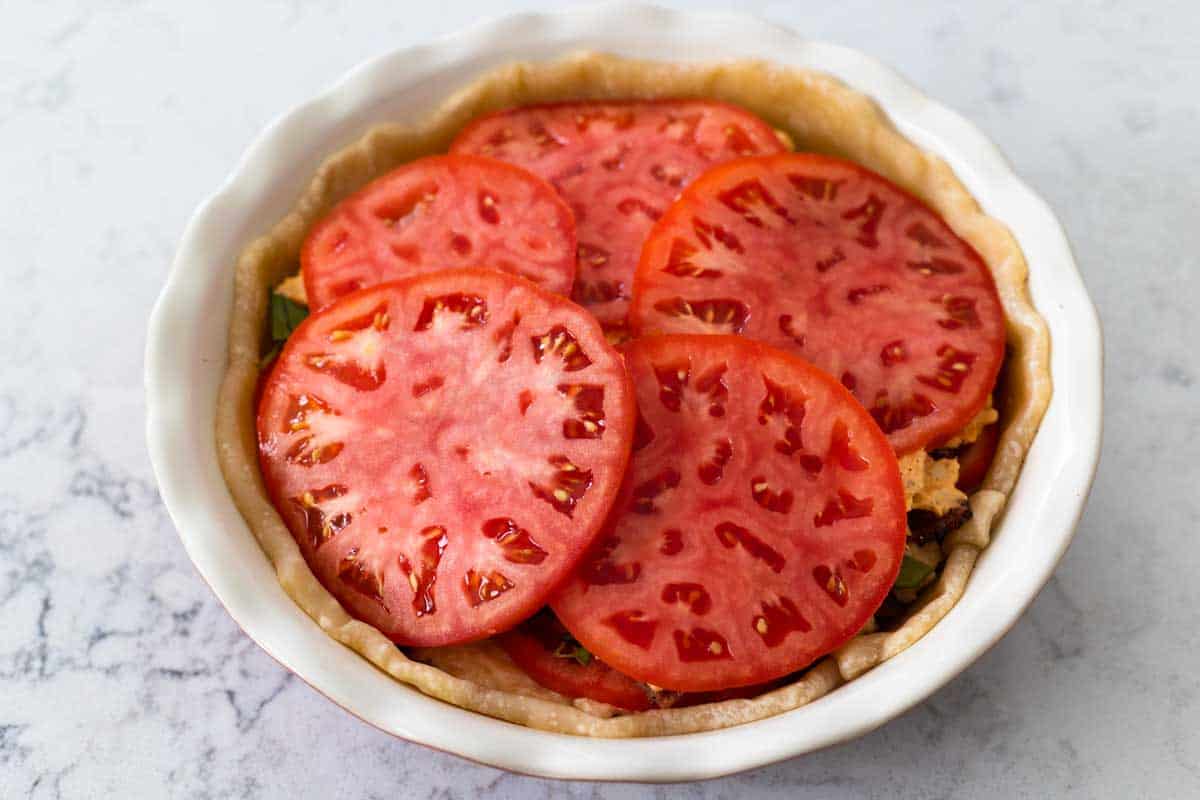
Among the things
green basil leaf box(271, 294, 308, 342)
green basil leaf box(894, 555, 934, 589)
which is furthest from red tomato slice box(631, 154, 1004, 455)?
green basil leaf box(271, 294, 308, 342)

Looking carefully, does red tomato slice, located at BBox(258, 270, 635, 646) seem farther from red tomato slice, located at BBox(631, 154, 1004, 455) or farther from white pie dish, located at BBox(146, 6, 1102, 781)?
Answer: red tomato slice, located at BBox(631, 154, 1004, 455)

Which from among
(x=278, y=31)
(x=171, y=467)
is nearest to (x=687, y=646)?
(x=171, y=467)

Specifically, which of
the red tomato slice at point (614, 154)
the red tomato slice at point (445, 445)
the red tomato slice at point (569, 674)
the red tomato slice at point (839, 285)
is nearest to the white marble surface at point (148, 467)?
the red tomato slice at point (569, 674)

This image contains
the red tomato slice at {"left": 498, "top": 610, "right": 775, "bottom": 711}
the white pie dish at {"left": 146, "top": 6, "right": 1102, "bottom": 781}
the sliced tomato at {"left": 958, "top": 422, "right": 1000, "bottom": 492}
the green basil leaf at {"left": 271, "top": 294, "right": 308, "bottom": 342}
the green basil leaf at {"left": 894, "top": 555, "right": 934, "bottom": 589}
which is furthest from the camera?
the green basil leaf at {"left": 271, "top": 294, "right": 308, "bottom": 342}

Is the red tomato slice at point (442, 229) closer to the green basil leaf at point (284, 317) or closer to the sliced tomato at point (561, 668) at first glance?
the green basil leaf at point (284, 317)

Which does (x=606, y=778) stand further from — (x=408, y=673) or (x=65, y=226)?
(x=65, y=226)

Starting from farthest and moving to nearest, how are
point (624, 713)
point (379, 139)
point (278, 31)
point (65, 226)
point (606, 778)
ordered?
point (278, 31), point (65, 226), point (379, 139), point (624, 713), point (606, 778)

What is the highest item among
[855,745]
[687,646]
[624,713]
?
[687,646]

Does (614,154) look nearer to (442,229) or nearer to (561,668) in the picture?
(442,229)
